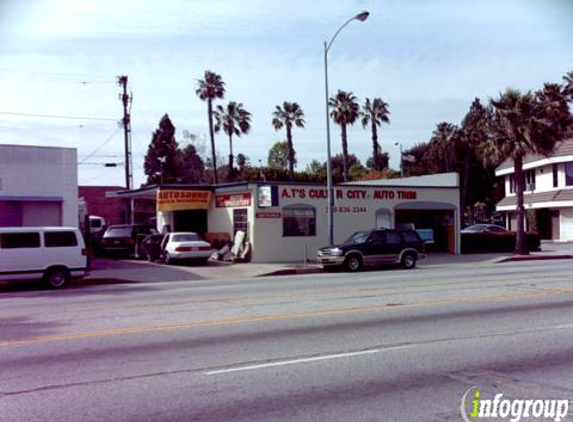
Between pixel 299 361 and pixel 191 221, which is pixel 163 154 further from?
pixel 299 361

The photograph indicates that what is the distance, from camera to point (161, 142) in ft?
236

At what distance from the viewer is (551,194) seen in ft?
161

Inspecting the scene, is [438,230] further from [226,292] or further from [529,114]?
[226,292]

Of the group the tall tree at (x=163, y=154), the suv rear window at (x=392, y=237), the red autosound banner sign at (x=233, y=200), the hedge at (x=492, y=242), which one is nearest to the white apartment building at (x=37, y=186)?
the red autosound banner sign at (x=233, y=200)

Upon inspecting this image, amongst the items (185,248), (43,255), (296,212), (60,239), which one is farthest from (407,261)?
(43,255)

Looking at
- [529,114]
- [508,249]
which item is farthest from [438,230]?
[529,114]

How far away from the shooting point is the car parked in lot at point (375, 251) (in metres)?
24.4

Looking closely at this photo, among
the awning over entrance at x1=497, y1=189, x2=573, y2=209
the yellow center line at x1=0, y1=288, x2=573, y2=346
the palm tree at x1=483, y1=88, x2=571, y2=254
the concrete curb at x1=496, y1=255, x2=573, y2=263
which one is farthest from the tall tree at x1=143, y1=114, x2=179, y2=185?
the yellow center line at x1=0, y1=288, x2=573, y2=346

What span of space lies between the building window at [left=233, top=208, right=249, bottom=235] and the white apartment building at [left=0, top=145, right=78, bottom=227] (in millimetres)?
7152

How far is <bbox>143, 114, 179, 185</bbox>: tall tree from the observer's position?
71562 millimetres

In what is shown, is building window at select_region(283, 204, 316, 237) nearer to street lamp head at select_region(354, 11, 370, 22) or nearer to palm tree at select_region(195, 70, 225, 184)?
street lamp head at select_region(354, 11, 370, 22)

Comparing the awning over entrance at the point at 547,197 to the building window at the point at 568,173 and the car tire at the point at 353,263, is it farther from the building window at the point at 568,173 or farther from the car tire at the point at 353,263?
the car tire at the point at 353,263

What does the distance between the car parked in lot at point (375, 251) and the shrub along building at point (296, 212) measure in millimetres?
3208

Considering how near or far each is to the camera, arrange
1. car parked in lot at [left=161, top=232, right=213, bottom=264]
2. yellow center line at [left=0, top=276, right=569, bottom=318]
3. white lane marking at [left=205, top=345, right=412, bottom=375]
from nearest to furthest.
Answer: white lane marking at [left=205, top=345, right=412, bottom=375] → yellow center line at [left=0, top=276, right=569, bottom=318] → car parked in lot at [left=161, top=232, right=213, bottom=264]
